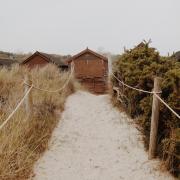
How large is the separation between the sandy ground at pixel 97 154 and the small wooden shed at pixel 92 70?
48.0 feet

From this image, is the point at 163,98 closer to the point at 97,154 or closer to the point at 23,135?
the point at 97,154

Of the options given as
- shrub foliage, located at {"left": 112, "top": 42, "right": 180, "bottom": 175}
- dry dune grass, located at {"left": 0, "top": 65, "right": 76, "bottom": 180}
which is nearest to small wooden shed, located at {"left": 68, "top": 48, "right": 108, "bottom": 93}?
shrub foliage, located at {"left": 112, "top": 42, "right": 180, "bottom": 175}

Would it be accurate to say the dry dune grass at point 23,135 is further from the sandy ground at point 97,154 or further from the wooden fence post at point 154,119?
the wooden fence post at point 154,119

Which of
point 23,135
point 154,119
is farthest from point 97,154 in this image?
point 23,135

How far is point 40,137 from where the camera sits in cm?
616

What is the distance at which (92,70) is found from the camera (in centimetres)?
2345

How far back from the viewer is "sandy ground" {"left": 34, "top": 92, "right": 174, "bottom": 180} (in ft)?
16.2

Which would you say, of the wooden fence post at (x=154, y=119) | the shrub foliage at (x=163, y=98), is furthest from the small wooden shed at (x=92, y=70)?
the wooden fence post at (x=154, y=119)

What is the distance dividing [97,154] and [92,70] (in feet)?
58.3

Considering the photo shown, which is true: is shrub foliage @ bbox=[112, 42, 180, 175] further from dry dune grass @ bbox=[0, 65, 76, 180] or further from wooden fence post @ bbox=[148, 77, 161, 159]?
dry dune grass @ bbox=[0, 65, 76, 180]

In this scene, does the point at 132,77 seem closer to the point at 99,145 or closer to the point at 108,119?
the point at 108,119

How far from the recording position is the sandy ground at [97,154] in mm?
4923

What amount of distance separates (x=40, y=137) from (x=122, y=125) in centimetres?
262

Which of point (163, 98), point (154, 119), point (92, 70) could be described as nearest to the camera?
point (154, 119)
